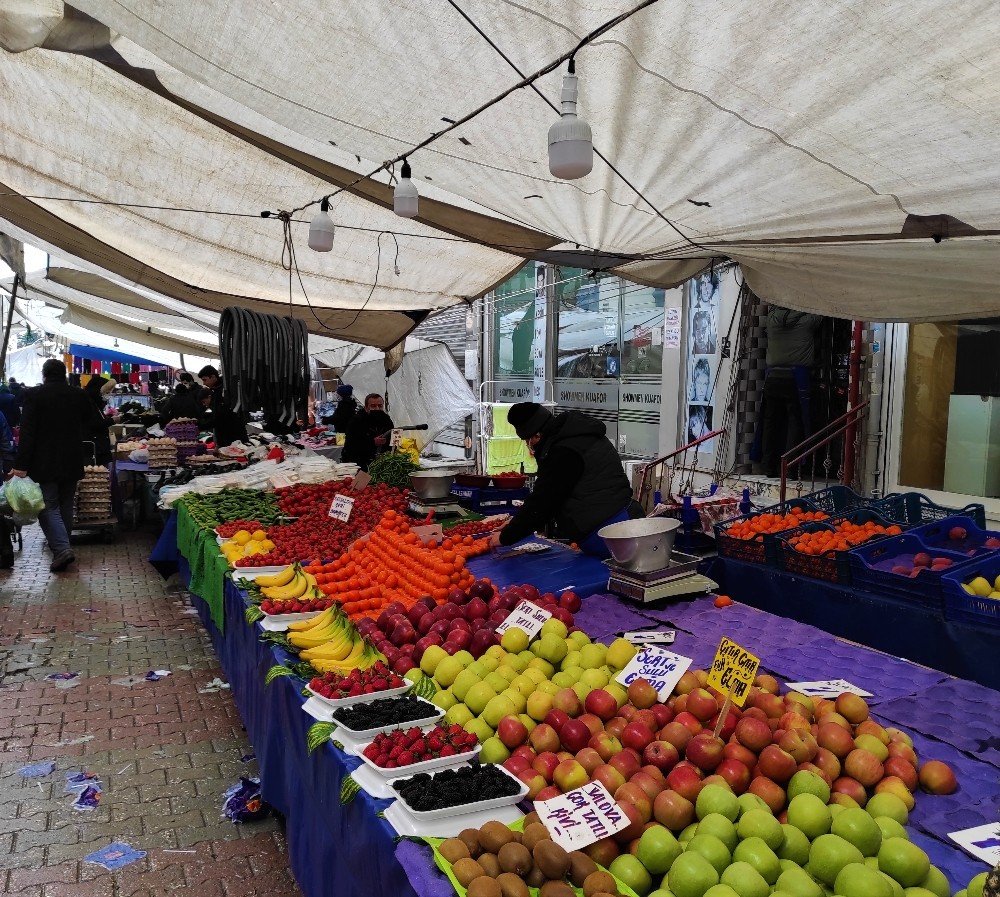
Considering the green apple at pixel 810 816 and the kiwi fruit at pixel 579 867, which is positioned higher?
the green apple at pixel 810 816

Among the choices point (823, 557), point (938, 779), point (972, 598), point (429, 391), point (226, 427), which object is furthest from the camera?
point (429, 391)

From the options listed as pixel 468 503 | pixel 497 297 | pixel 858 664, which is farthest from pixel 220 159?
pixel 497 297

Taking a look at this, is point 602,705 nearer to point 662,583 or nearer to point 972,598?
point 662,583

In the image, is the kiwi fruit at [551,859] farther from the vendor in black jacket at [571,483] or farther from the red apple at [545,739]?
the vendor in black jacket at [571,483]

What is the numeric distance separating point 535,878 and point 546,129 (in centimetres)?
310

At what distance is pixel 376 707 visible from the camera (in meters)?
2.65

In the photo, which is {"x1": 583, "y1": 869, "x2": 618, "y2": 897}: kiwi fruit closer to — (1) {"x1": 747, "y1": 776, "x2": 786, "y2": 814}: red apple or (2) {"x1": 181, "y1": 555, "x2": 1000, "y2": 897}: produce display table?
(2) {"x1": 181, "y1": 555, "x2": 1000, "y2": 897}: produce display table

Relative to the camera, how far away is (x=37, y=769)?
164 inches

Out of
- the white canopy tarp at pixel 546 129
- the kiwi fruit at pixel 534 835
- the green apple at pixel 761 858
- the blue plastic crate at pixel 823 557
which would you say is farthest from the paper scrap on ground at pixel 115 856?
the blue plastic crate at pixel 823 557

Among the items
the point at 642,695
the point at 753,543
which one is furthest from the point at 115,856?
the point at 753,543

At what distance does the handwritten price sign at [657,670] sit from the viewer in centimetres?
265

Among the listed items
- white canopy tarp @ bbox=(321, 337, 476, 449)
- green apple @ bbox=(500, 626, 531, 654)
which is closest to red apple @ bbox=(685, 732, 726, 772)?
green apple @ bbox=(500, 626, 531, 654)

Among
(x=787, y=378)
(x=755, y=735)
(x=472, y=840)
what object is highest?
(x=787, y=378)

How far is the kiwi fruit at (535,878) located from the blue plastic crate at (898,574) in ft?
10.4
